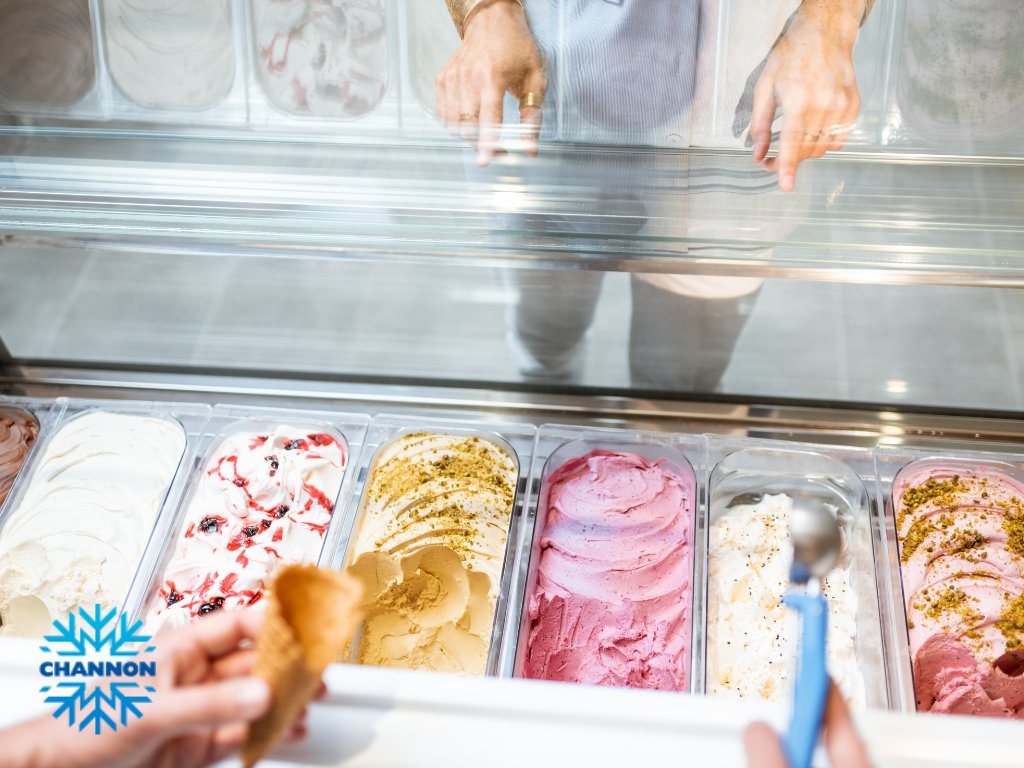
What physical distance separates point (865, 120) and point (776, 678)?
0.93 meters

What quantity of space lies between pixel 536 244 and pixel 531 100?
280 millimetres

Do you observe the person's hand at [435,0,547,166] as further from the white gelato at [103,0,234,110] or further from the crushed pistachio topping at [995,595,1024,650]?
the crushed pistachio topping at [995,595,1024,650]

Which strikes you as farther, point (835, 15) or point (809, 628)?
point (835, 15)

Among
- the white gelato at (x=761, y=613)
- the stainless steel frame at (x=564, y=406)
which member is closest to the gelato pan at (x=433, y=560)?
the stainless steel frame at (x=564, y=406)

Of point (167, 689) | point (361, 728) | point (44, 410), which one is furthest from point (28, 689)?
point (44, 410)

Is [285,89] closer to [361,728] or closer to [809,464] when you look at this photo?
[361,728]

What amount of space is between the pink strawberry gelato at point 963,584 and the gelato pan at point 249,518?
1.08 meters

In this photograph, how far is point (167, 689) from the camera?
65cm

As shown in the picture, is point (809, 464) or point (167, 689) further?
point (809, 464)

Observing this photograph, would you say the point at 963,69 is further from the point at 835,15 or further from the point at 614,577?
the point at 614,577

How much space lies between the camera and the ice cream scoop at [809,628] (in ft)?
2.03

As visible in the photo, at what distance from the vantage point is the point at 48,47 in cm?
136

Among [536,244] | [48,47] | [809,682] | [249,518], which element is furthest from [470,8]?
[809,682]

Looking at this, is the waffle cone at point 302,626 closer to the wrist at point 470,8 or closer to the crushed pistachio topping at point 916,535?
the wrist at point 470,8
